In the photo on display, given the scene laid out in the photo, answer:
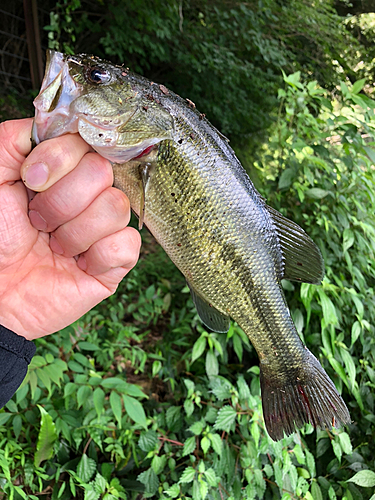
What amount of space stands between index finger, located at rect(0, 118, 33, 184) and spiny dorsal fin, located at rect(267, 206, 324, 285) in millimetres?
874

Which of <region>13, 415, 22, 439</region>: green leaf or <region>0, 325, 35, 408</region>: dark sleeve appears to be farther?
<region>13, 415, 22, 439</region>: green leaf

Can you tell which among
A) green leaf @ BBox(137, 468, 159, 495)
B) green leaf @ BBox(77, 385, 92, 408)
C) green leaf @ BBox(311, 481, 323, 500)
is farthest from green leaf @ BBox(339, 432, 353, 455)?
green leaf @ BBox(77, 385, 92, 408)

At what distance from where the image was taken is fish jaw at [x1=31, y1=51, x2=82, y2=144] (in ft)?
3.22

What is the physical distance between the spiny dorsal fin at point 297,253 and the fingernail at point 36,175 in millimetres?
813

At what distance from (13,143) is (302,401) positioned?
1456mm

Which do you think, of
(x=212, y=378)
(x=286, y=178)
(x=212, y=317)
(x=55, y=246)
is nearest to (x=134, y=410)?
(x=212, y=378)

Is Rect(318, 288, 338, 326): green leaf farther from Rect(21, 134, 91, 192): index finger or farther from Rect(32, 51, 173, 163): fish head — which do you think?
Rect(21, 134, 91, 192): index finger

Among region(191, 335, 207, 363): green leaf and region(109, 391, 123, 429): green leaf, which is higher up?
region(109, 391, 123, 429): green leaf

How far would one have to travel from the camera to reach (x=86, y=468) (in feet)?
6.64

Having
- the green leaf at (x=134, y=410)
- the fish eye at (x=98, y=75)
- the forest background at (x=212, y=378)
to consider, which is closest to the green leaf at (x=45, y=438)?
the forest background at (x=212, y=378)

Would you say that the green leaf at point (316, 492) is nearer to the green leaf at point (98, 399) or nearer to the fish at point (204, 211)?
the fish at point (204, 211)

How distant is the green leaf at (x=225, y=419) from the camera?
2.14 meters

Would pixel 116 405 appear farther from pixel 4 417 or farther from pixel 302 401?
pixel 302 401

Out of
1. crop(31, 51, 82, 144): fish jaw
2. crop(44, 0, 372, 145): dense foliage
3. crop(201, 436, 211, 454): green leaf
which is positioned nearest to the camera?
crop(31, 51, 82, 144): fish jaw
